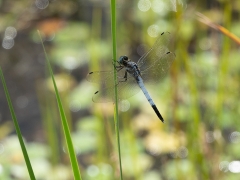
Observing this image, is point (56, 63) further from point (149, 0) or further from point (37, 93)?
point (149, 0)

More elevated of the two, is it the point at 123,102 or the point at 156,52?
the point at 123,102

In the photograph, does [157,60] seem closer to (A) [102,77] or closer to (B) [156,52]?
(B) [156,52]

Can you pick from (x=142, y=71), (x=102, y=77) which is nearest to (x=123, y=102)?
(x=142, y=71)

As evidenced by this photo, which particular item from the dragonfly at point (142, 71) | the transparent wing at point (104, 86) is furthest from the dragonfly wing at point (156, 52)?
the transparent wing at point (104, 86)

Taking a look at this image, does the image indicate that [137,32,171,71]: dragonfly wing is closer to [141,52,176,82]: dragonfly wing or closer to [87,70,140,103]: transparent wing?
[141,52,176,82]: dragonfly wing

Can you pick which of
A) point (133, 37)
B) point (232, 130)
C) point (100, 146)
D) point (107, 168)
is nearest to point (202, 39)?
point (133, 37)
